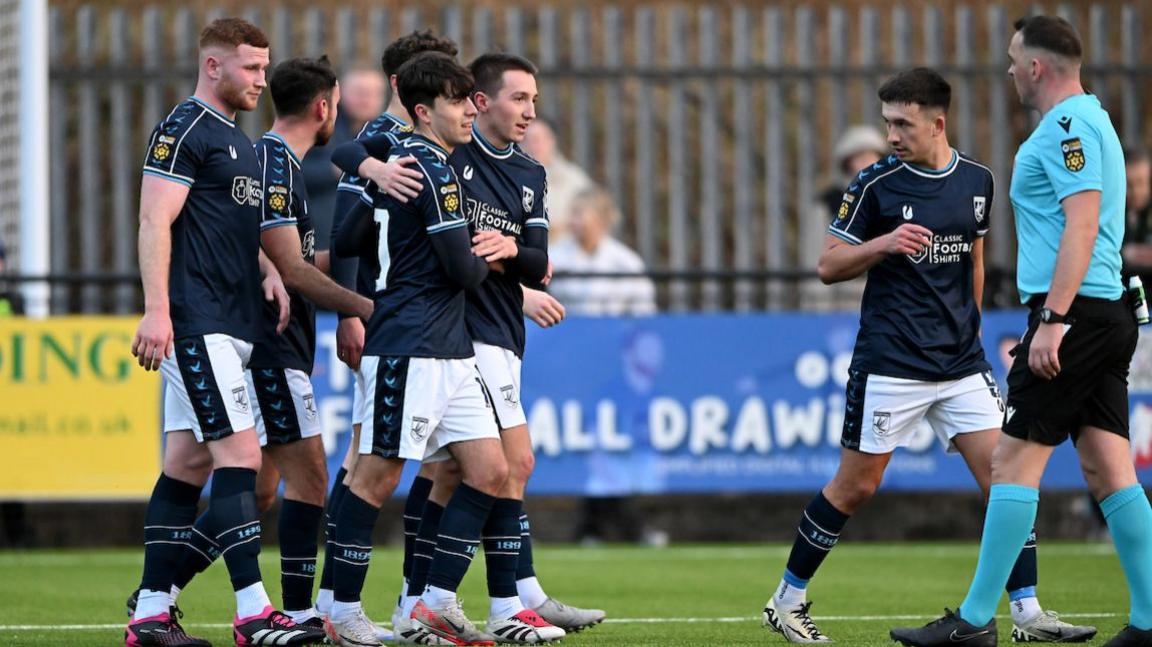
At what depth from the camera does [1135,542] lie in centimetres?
649

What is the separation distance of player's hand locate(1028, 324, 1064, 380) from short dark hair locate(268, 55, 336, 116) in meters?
3.01

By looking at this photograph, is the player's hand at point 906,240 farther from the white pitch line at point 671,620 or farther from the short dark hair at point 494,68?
the white pitch line at point 671,620

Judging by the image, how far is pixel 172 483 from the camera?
23.0ft

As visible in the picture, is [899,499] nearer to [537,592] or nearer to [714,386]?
[714,386]

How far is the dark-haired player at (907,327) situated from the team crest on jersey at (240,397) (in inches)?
84.8

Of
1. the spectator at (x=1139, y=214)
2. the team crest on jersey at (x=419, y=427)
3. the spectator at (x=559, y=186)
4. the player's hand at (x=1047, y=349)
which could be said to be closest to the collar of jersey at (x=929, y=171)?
the player's hand at (x=1047, y=349)

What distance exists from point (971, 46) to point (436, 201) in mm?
8618

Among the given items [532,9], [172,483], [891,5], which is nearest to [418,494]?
[172,483]

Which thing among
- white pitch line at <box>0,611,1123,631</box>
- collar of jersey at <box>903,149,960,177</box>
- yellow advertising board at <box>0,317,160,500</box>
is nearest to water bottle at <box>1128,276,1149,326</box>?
collar of jersey at <box>903,149,960,177</box>

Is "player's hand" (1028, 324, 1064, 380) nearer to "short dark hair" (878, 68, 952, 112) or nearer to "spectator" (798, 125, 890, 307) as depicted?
"short dark hair" (878, 68, 952, 112)

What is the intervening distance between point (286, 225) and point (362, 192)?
0.31 metres

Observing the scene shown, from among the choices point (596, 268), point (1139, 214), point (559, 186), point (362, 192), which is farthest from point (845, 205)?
point (559, 186)

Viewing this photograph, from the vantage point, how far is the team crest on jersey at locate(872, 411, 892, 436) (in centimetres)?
725

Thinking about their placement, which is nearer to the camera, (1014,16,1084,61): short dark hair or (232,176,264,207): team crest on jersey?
(1014,16,1084,61): short dark hair
